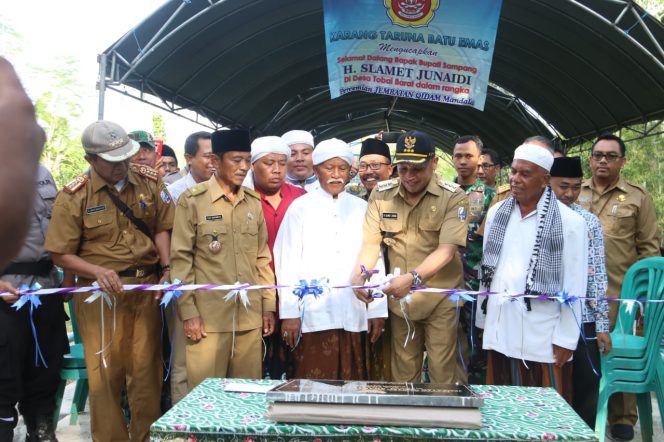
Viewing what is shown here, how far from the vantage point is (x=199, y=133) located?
547cm

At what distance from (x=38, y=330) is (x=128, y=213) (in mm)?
969

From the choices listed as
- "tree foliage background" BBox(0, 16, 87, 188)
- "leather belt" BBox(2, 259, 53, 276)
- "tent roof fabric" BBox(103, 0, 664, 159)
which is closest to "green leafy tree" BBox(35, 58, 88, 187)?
"tree foliage background" BBox(0, 16, 87, 188)

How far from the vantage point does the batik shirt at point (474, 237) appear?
4602 millimetres

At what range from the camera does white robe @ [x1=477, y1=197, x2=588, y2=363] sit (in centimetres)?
339

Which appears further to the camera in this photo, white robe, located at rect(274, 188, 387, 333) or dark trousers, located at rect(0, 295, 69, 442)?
white robe, located at rect(274, 188, 387, 333)

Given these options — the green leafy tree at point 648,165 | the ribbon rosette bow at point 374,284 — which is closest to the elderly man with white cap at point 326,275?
the ribbon rosette bow at point 374,284

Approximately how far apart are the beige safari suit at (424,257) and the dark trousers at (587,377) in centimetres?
76

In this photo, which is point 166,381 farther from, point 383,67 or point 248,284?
point 383,67

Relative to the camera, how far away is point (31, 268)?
156 inches

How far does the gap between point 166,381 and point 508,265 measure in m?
2.55

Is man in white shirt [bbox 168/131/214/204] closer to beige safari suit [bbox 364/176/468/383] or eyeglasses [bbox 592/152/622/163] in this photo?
beige safari suit [bbox 364/176/468/383]

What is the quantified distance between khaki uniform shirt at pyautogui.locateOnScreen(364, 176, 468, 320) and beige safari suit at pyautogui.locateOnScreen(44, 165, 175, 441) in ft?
4.99

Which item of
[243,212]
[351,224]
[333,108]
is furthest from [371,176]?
[333,108]

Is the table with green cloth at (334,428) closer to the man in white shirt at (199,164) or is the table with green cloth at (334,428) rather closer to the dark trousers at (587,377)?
the dark trousers at (587,377)
